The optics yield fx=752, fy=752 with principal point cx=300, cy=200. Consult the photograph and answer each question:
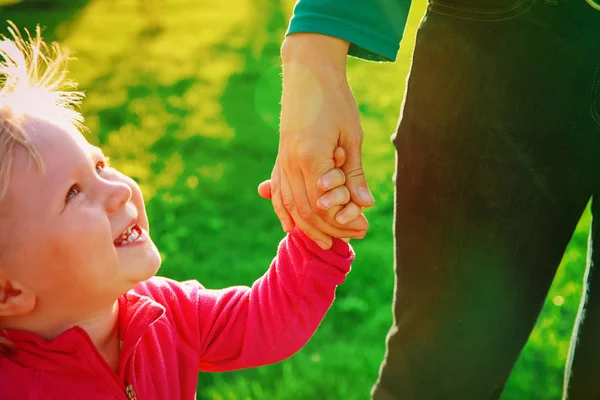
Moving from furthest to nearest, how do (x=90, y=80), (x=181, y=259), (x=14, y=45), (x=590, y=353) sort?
(x=90, y=80), (x=181, y=259), (x=590, y=353), (x=14, y=45)

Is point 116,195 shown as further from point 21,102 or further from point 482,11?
point 482,11

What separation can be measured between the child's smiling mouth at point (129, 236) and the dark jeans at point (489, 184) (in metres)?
0.68

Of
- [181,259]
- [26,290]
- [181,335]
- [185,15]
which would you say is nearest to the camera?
[26,290]

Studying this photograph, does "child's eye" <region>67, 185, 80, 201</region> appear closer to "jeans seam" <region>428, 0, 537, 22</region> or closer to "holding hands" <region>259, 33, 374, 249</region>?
"holding hands" <region>259, 33, 374, 249</region>

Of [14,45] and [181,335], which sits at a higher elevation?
[14,45]

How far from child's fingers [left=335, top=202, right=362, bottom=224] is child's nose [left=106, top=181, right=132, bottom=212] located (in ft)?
1.54

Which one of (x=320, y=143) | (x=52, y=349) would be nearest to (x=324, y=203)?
(x=320, y=143)

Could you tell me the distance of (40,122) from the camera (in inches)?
56.9

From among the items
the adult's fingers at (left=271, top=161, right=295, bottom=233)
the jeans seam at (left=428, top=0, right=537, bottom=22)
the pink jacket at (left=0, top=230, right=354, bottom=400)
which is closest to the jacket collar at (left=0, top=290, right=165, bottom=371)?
the pink jacket at (left=0, top=230, right=354, bottom=400)

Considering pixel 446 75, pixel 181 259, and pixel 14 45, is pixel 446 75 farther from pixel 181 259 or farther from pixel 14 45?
pixel 181 259

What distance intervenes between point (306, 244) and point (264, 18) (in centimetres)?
822

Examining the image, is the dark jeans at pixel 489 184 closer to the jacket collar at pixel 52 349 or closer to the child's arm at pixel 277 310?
the child's arm at pixel 277 310

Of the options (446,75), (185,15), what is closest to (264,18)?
(185,15)

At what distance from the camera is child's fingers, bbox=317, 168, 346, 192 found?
5.34 feet
